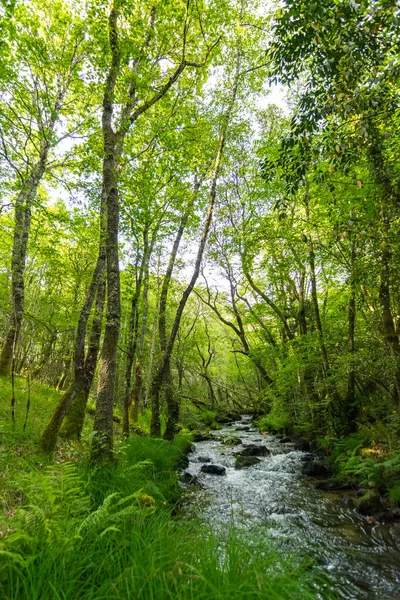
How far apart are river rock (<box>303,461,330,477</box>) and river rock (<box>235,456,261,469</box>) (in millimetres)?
2021

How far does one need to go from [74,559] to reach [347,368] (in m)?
8.05

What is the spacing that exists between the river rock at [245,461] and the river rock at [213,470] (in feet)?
3.08

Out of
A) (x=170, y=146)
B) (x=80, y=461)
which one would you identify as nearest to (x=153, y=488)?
(x=80, y=461)

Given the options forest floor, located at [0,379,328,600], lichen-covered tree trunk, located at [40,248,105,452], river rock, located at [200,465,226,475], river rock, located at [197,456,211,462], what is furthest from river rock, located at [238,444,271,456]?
forest floor, located at [0,379,328,600]

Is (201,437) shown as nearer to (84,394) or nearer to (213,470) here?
(213,470)

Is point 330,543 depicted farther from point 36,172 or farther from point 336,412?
point 36,172

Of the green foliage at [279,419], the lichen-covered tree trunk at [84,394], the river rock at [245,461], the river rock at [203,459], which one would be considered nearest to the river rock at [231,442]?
the green foliage at [279,419]

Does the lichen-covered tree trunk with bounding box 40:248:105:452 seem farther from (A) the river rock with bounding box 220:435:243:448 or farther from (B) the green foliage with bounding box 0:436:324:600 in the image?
(A) the river rock with bounding box 220:435:243:448

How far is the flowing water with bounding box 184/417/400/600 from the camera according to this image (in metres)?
4.25

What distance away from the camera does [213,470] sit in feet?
31.7

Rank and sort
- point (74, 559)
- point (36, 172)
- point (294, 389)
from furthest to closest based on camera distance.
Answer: point (294, 389), point (36, 172), point (74, 559)

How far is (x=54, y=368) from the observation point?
1842cm

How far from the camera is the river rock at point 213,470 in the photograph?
9609 millimetres

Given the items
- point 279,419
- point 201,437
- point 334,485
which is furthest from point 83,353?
point 279,419
